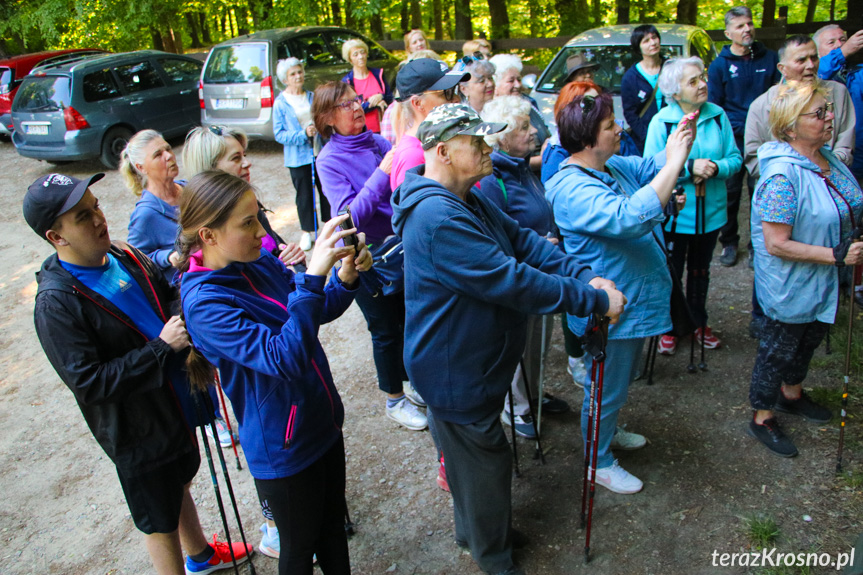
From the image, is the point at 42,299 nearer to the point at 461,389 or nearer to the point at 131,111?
the point at 461,389

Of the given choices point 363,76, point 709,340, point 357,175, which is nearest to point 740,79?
point 709,340

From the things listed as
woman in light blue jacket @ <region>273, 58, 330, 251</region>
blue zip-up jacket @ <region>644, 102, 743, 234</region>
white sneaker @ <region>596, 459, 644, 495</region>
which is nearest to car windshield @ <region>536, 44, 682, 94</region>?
woman in light blue jacket @ <region>273, 58, 330, 251</region>

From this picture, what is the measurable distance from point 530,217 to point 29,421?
13.5 ft

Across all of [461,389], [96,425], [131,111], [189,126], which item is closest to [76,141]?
[131,111]

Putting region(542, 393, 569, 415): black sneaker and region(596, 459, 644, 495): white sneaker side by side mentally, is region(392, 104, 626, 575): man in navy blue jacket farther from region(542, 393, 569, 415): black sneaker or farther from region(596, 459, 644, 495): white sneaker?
region(542, 393, 569, 415): black sneaker

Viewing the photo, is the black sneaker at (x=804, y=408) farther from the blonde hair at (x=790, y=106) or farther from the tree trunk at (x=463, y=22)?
the tree trunk at (x=463, y=22)

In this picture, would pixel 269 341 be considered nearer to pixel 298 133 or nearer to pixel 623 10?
pixel 298 133

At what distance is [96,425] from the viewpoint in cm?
261

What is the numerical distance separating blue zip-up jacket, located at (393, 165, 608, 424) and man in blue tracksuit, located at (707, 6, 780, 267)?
156 inches

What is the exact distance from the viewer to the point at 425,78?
3695mm

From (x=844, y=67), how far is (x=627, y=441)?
4192mm

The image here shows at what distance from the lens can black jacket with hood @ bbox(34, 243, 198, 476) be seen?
238 centimetres

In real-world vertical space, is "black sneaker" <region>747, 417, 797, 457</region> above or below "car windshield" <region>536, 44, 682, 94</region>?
below

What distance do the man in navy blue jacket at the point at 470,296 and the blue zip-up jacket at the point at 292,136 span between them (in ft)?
14.8
